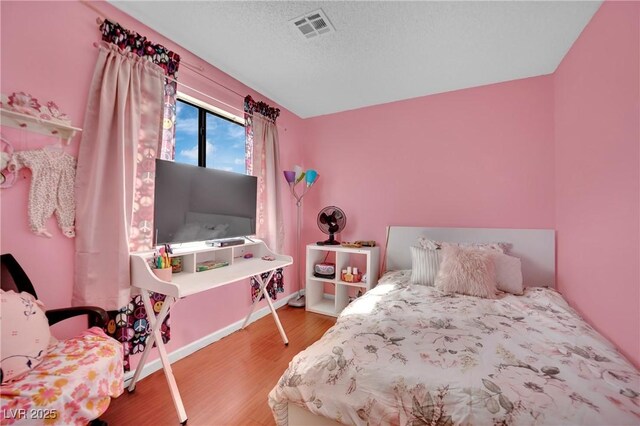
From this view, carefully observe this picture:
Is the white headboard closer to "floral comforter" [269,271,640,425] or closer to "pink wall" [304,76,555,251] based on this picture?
"pink wall" [304,76,555,251]

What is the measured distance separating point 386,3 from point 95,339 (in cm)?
253

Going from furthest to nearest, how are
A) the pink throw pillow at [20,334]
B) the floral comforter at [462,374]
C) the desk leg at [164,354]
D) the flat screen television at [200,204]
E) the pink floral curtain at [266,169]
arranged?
the pink floral curtain at [266,169], the flat screen television at [200,204], the desk leg at [164,354], the pink throw pillow at [20,334], the floral comforter at [462,374]

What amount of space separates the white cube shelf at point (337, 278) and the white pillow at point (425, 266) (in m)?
0.55

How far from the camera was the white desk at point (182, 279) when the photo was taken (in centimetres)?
150

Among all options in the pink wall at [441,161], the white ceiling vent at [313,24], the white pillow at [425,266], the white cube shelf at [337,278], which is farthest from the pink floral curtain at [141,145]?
the white pillow at [425,266]

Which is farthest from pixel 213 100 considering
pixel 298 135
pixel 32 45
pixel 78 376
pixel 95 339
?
pixel 78 376

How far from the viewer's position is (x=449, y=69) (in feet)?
7.80

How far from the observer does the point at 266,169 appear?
292 centimetres

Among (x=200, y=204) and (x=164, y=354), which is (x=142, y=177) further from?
(x=164, y=354)

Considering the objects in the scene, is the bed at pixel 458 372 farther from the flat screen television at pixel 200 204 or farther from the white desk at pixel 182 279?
the flat screen television at pixel 200 204

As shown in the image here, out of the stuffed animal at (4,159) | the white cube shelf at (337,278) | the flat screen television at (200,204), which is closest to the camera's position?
the stuffed animal at (4,159)

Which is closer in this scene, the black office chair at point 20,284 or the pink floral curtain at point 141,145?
the black office chair at point 20,284

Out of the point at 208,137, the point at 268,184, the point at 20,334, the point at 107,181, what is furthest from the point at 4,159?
the point at 268,184

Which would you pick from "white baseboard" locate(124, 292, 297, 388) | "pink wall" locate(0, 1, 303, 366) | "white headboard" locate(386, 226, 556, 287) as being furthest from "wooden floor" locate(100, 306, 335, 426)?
"white headboard" locate(386, 226, 556, 287)
